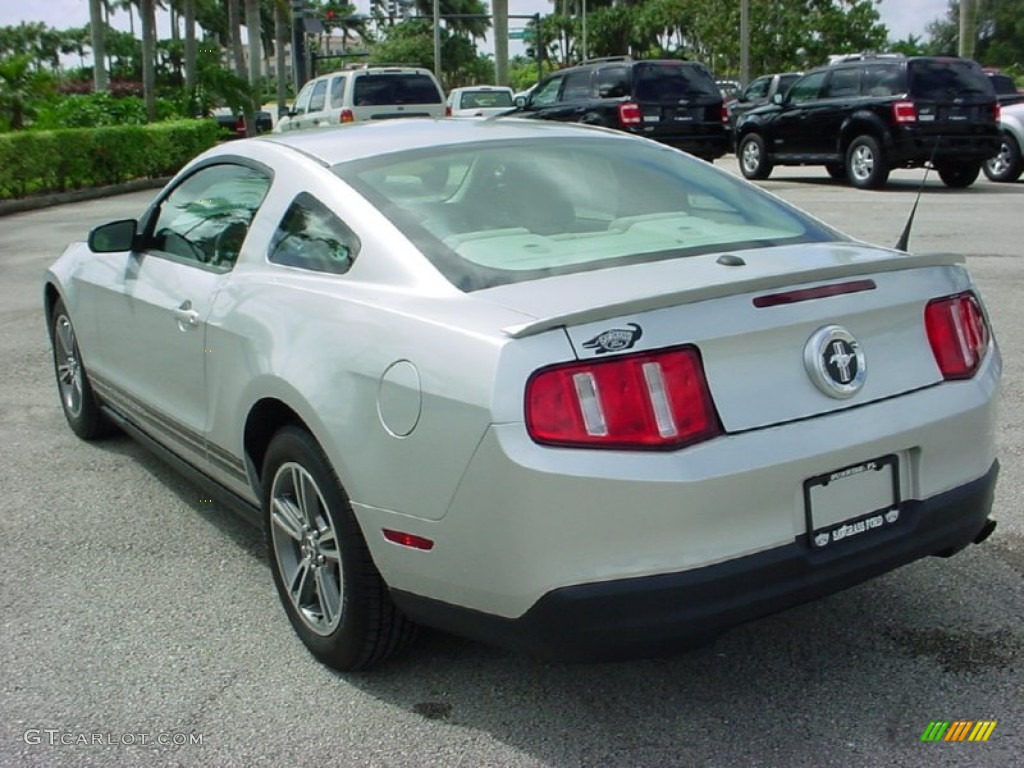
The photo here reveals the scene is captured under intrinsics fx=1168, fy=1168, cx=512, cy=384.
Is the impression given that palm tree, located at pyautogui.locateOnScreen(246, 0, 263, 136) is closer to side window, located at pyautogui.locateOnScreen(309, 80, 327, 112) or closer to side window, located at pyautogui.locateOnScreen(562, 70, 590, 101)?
side window, located at pyautogui.locateOnScreen(309, 80, 327, 112)

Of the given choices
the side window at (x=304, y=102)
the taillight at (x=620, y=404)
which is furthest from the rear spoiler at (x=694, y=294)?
the side window at (x=304, y=102)

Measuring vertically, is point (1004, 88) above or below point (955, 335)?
above

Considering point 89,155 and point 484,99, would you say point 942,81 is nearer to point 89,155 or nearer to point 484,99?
point 484,99

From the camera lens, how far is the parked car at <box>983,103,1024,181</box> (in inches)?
684

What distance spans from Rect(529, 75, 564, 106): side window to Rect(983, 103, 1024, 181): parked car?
7.04 m

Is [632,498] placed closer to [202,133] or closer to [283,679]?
[283,679]

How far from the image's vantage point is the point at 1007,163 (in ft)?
59.4

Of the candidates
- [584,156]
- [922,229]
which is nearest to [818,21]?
[922,229]

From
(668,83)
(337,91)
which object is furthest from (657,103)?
(337,91)

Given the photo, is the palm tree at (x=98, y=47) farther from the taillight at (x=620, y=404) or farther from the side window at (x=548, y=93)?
the taillight at (x=620, y=404)

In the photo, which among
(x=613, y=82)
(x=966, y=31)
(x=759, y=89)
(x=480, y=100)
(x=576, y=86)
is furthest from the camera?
(x=966, y=31)

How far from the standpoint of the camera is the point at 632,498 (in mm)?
2576

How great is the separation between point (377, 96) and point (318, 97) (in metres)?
1.63

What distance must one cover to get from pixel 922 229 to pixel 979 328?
32.4ft
